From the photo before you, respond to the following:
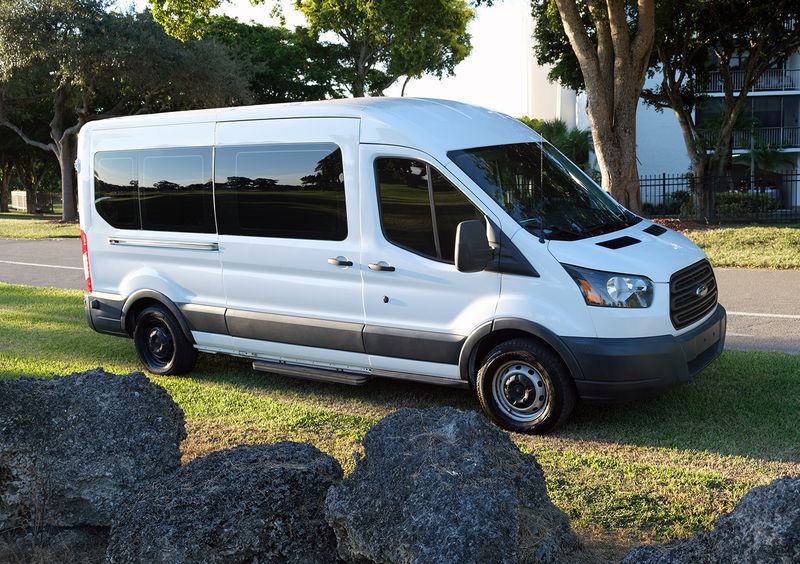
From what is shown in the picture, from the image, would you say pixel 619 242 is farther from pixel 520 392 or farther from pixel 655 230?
pixel 520 392

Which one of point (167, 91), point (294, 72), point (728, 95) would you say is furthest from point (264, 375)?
point (294, 72)

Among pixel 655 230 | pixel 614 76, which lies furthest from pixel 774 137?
pixel 655 230

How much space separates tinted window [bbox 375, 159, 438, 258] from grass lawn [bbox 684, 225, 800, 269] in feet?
30.7

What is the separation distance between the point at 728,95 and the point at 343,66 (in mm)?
24529

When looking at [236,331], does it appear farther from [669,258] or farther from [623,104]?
[623,104]

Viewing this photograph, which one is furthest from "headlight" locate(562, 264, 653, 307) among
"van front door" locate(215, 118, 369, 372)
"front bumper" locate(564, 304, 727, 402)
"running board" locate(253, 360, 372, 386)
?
"running board" locate(253, 360, 372, 386)

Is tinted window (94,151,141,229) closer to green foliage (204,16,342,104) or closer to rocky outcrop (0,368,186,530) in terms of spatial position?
rocky outcrop (0,368,186,530)

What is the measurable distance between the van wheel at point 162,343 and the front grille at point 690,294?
4386mm

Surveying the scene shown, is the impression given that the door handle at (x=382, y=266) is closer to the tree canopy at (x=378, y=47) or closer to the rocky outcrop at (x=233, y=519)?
the rocky outcrop at (x=233, y=519)

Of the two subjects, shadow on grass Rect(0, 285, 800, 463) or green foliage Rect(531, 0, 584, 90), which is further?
green foliage Rect(531, 0, 584, 90)

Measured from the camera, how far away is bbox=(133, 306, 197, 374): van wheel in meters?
8.17

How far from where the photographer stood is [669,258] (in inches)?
246

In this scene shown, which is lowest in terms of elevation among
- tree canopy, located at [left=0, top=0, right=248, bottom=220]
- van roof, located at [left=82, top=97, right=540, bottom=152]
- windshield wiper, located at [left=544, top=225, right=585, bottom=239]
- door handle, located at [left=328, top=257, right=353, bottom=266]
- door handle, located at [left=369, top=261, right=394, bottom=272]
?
door handle, located at [left=369, top=261, right=394, bottom=272]

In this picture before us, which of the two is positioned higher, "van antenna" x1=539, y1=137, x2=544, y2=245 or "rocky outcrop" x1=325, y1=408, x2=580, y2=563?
"van antenna" x1=539, y1=137, x2=544, y2=245
